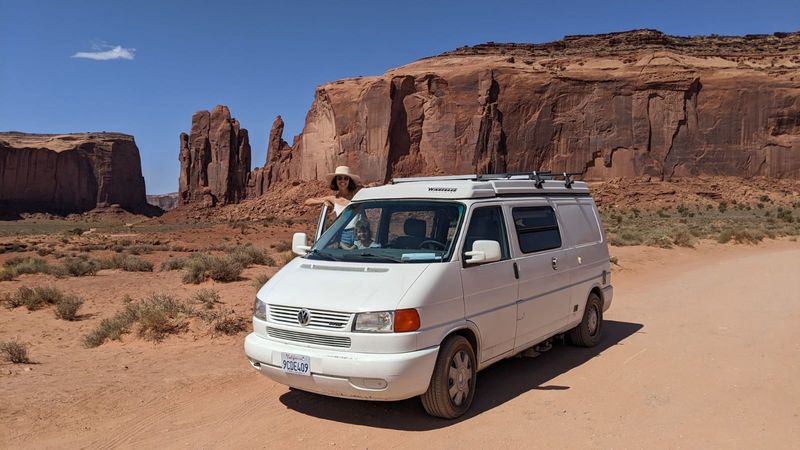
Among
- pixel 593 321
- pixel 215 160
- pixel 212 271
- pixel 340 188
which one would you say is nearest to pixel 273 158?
pixel 215 160

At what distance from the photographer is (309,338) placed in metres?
5.09

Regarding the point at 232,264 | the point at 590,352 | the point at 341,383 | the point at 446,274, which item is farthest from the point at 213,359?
the point at 232,264

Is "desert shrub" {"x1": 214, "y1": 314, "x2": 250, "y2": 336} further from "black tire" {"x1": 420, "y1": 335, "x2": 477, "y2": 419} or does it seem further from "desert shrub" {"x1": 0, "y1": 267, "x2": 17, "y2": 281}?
"desert shrub" {"x1": 0, "y1": 267, "x2": 17, "y2": 281}

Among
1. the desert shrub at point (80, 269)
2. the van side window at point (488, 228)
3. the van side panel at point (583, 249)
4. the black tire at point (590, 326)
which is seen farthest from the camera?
the desert shrub at point (80, 269)

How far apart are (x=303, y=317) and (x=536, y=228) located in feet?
9.53

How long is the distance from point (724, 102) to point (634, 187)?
13.5 meters

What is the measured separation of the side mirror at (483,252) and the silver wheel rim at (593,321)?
3042mm

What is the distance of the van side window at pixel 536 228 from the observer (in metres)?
6.42

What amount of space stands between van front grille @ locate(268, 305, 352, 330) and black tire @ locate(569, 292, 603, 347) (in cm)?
392

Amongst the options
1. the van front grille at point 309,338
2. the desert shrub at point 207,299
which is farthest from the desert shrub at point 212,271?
the van front grille at point 309,338

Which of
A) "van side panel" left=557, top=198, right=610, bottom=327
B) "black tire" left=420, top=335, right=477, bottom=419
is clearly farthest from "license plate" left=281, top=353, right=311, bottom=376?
"van side panel" left=557, top=198, right=610, bottom=327

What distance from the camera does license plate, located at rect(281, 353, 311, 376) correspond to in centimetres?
499

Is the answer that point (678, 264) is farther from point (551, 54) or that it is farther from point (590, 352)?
point (551, 54)

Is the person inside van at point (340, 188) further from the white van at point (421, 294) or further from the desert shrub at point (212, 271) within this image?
the desert shrub at point (212, 271)
